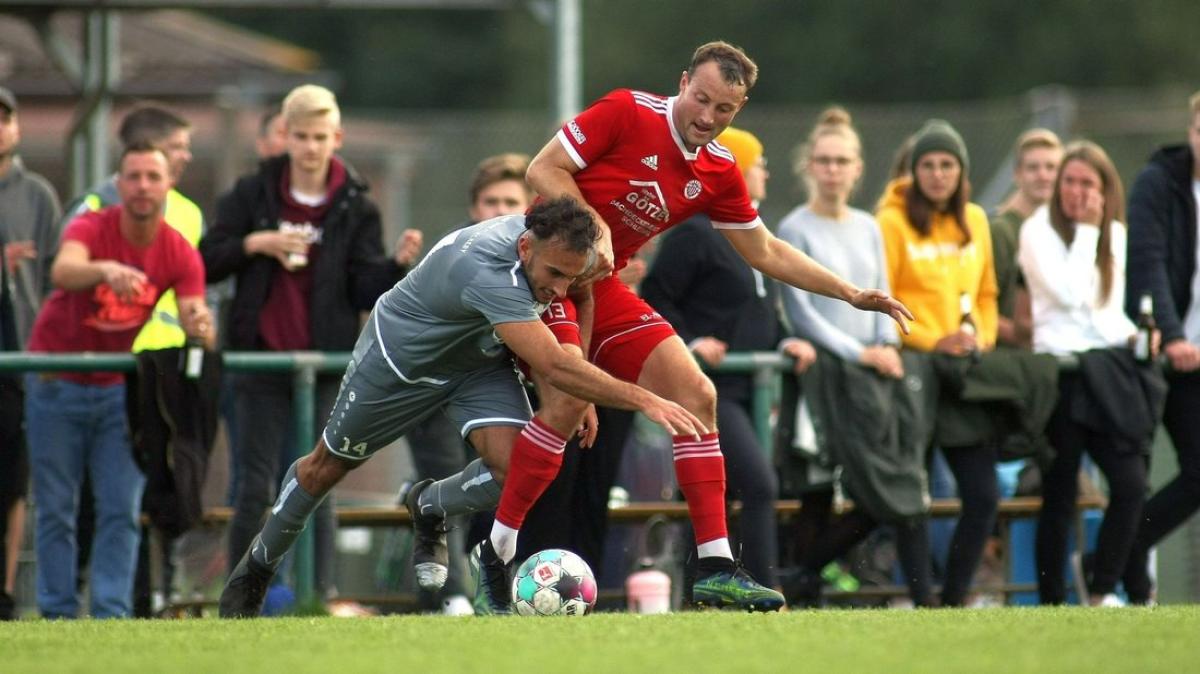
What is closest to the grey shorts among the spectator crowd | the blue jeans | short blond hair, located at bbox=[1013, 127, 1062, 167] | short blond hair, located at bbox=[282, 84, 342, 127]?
the spectator crowd

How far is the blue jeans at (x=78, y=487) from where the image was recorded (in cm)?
868

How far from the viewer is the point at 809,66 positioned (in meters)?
38.3

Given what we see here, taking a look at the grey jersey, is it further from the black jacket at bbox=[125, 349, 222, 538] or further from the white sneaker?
the white sneaker

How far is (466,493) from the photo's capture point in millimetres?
7617

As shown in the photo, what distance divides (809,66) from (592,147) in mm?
31403

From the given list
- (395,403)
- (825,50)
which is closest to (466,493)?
(395,403)

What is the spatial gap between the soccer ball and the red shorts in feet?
2.57

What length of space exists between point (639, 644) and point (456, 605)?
11.1 ft

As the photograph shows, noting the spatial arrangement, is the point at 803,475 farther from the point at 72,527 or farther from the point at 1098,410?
the point at 72,527

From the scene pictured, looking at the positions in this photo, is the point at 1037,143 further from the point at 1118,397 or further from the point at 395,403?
the point at 395,403

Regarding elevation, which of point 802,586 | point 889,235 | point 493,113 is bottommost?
point 802,586

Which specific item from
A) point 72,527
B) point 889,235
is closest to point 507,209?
point 889,235

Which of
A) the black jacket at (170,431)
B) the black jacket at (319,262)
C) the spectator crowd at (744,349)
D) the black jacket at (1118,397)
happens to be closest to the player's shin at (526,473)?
the spectator crowd at (744,349)

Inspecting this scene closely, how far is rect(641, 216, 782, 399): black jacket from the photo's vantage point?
365 inches
